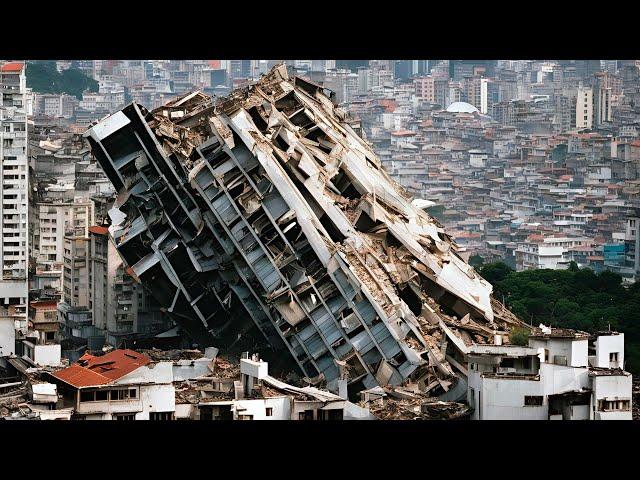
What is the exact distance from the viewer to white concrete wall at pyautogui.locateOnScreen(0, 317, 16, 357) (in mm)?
21016

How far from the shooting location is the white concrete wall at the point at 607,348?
1927 centimetres

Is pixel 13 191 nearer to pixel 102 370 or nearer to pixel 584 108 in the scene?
pixel 102 370

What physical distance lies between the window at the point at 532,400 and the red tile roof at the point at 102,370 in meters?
3.62

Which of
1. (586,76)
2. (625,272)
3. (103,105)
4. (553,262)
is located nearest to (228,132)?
(625,272)

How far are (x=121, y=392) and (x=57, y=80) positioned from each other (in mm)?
42804

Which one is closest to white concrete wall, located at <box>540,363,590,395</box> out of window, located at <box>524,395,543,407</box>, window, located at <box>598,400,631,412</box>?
window, located at <box>524,395,543,407</box>

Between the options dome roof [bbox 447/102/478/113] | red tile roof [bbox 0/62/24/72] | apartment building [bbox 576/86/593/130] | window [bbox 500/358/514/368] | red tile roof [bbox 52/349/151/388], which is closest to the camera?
red tile roof [bbox 52/349/151/388]

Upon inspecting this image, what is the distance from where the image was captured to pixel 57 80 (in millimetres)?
58938

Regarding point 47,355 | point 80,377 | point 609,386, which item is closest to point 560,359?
point 609,386

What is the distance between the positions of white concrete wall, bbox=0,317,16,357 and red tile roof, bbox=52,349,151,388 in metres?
2.28

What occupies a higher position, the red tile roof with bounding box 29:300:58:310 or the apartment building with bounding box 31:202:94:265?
the apartment building with bounding box 31:202:94:265

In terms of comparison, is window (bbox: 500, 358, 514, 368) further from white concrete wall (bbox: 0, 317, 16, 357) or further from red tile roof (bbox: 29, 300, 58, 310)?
red tile roof (bbox: 29, 300, 58, 310)

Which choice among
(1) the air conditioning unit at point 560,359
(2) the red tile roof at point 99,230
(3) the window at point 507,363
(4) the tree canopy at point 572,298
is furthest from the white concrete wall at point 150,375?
(2) the red tile roof at point 99,230

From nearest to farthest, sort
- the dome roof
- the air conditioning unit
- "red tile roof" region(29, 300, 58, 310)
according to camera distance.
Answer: the air conditioning unit → "red tile roof" region(29, 300, 58, 310) → the dome roof
